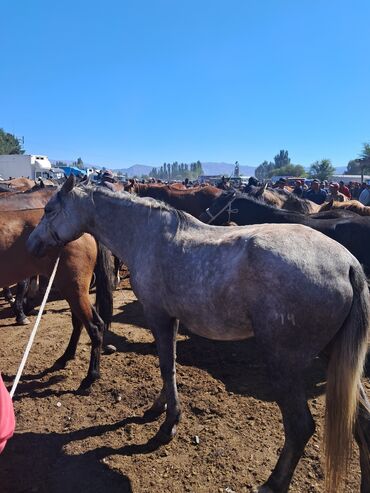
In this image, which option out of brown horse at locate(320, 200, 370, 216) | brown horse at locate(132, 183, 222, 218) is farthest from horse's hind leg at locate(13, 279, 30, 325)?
brown horse at locate(320, 200, 370, 216)

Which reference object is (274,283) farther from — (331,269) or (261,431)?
(261,431)

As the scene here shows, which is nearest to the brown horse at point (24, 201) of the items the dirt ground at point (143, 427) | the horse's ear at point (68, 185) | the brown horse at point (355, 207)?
the horse's ear at point (68, 185)

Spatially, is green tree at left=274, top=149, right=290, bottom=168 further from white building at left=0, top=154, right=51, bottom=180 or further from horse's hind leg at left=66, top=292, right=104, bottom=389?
horse's hind leg at left=66, top=292, right=104, bottom=389

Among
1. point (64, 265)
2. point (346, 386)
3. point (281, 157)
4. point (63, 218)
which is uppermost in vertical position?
point (281, 157)

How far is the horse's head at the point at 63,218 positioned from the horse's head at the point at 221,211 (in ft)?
14.8

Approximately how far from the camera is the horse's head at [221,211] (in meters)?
7.95

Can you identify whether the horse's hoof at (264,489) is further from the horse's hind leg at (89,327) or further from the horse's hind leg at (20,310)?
the horse's hind leg at (20,310)

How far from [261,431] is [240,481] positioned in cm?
64

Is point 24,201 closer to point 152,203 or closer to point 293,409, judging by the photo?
point 152,203

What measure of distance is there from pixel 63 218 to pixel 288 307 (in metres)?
2.32

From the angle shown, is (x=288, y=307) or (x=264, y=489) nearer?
(x=288, y=307)

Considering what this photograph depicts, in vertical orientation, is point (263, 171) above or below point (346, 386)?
above

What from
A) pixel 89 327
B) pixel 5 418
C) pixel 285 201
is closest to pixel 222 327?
pixel 5 418

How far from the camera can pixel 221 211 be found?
7.93 m
